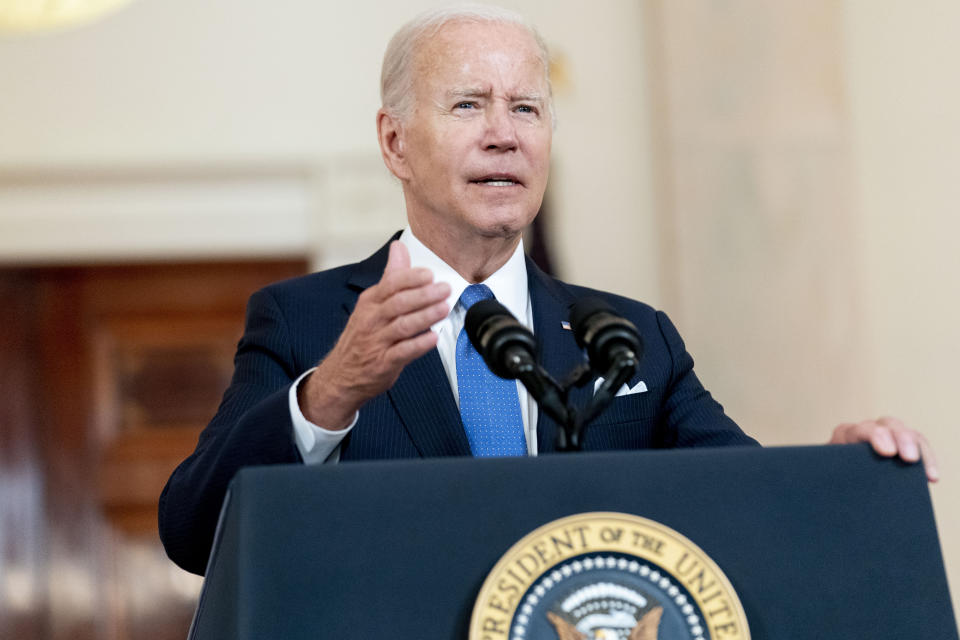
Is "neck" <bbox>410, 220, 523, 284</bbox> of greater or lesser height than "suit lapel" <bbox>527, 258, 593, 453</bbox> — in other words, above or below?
above

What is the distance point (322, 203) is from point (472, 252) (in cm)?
277

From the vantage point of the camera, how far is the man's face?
1886 millimetres

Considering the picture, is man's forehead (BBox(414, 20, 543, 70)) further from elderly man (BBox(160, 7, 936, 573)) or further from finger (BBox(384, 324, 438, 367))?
finger (BBox(384, 324, 438, 367))

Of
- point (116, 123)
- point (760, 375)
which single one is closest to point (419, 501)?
point (760, 375)

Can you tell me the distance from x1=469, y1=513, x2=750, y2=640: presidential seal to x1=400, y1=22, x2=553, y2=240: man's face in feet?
2.63

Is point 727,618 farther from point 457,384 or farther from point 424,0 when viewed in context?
point 424,0

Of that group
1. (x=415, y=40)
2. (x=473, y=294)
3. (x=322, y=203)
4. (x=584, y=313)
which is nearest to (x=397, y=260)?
(x=584, y=313)

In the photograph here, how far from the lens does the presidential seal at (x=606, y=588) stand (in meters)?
1.10

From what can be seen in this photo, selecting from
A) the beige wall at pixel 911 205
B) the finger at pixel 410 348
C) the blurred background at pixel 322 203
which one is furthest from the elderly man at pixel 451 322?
the beige wall at pixel 911 205

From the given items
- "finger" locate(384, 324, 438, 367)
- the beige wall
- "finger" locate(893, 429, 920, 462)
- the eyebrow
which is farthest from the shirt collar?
the beige wall

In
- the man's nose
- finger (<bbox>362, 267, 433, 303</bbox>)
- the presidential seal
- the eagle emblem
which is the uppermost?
the man's nose

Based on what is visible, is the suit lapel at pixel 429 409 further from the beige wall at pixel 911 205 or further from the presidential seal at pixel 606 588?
the beige wall at pixel 911 205

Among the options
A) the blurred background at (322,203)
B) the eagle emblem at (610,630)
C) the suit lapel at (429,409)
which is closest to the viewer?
the eagle emblem at (610,630)

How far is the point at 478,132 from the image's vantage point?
75.6 inches
